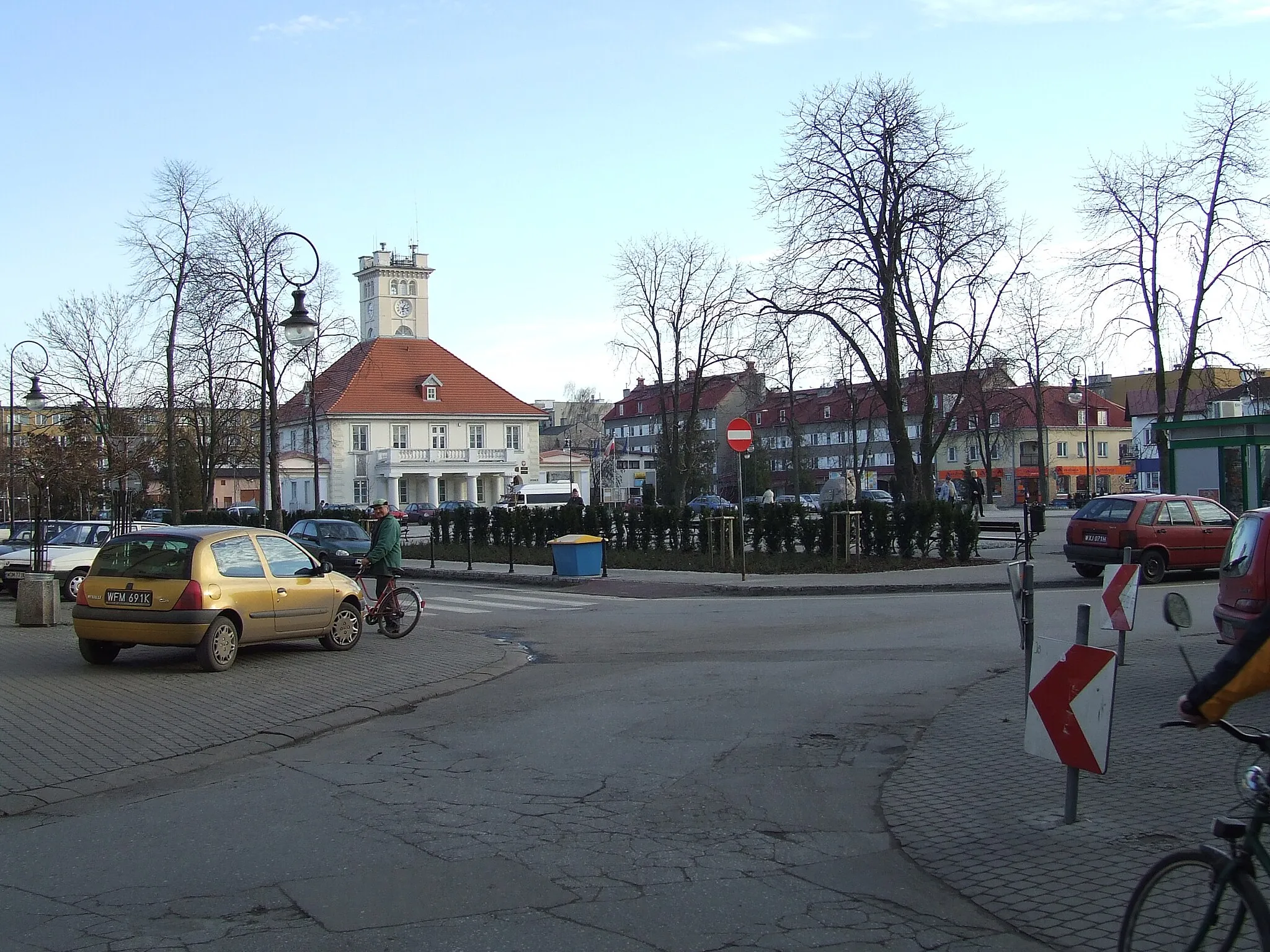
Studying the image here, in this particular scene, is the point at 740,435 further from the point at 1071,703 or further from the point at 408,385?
the point at 408,385

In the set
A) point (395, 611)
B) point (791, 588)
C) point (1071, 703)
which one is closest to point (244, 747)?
point (1071, 703)

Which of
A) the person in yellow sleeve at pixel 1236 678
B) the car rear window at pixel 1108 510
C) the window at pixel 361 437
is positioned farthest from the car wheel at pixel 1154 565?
the window at pixel 361 437

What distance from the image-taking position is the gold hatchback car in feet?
39.5

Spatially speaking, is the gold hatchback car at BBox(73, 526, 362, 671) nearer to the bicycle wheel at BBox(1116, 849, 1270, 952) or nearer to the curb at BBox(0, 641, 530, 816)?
the curb at BBox(0, 641, 530, 816)

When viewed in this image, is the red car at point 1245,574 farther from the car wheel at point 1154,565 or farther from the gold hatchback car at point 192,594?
the car wheel at point 1154,565

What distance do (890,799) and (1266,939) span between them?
3.87 metres

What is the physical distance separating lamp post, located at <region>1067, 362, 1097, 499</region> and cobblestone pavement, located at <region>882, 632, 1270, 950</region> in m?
43.2

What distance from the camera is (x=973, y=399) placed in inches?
2142

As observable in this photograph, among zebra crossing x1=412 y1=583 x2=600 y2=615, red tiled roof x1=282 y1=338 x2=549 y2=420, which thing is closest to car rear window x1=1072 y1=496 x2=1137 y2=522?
zebra crossing x1=412 y1=583 x2=600 y2=615

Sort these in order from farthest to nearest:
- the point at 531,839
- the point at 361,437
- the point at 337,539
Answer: the point at 361,437, the point at 337,539, the point at 531,839

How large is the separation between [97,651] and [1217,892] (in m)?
12.1

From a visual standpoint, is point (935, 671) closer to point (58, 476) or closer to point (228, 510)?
point (58, 476)

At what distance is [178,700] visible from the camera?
1069 centimetres

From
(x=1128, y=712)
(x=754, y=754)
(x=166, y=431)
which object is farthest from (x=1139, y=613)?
(x=166, y=431)
